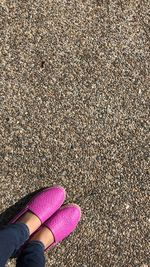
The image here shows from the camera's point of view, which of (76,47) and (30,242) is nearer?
(30,242)

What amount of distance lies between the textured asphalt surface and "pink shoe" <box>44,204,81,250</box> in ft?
0.16

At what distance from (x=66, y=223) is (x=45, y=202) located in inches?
7.5

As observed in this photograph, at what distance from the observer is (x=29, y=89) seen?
3.26 m

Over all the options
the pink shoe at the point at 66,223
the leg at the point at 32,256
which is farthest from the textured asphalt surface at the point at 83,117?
the leg at the point at 32,256

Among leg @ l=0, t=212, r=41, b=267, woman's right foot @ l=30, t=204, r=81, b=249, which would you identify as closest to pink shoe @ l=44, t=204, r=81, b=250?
woman's right foot @ l=30, t=204, r=81, b=249

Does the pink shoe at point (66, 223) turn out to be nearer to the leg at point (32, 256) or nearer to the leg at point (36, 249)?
the leg at point (36, 249)

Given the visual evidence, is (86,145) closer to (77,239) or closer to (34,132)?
(34,132)

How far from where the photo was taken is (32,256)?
9.48 feet

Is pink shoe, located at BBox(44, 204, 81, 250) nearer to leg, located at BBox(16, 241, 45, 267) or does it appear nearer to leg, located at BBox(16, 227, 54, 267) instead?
leg, located at BBox(16, 227, 54, 267)

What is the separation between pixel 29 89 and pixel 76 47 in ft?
1.39

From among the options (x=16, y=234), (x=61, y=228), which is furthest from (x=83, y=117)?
(x=16, y=234)

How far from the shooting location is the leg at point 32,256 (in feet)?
Answer: 9.37

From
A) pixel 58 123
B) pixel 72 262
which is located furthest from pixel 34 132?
pixel 72 262

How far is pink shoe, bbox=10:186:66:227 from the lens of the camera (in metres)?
3.16
